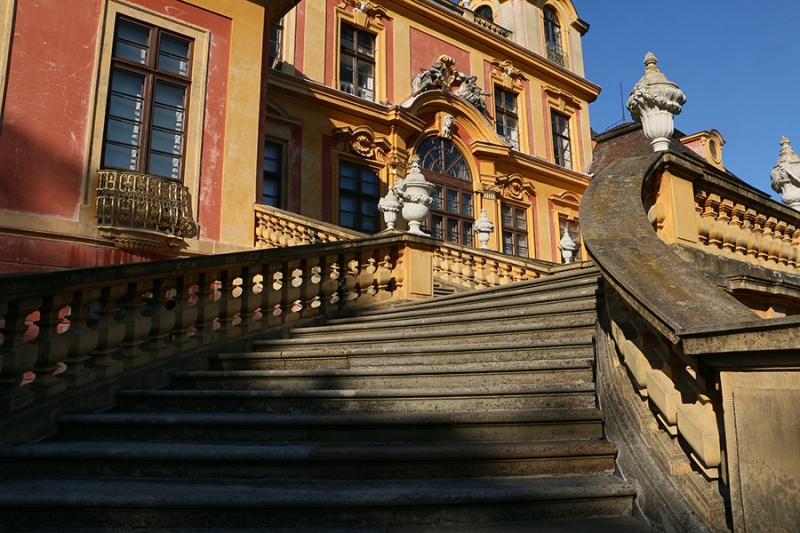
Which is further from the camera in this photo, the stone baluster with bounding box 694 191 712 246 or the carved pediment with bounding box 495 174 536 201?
the carved pediment with bounding box 495 174 536 201

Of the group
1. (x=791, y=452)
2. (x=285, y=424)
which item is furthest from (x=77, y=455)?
(x=791, y=452)

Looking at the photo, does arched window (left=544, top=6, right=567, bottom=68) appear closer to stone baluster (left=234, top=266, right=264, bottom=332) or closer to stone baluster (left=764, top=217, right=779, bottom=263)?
stone baluster (left=764, top=217, right=779, bottom=263)

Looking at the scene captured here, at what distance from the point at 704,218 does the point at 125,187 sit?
7059 millimetres

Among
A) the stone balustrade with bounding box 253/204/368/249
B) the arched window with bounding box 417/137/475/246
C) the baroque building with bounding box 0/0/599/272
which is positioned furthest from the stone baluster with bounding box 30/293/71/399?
the arched window with bounding box 417/137/475/246

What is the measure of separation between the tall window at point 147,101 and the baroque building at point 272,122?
0.02 metres

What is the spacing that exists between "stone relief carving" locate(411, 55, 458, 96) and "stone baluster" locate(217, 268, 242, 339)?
1129cm

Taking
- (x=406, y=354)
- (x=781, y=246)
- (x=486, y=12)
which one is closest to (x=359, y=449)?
(x=406, y=354)

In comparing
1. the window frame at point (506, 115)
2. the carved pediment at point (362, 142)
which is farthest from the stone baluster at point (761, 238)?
the window frame at point (506, 115)

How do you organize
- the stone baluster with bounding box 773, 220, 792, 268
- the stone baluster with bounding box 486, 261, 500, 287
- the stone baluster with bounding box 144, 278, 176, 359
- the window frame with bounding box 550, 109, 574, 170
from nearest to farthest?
the stone baluster with bounding box 144, 278, 176, 359
the stone baluster with bounding box 773, 220, 792, 268
the stone baluster with bounding box 486, 261, 500, 287
the window frame with bounding box 550, 109, 574, 170

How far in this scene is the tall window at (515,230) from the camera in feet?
58.5

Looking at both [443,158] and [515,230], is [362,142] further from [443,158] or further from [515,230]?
[515,230]

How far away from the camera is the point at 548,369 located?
3984 millimetres

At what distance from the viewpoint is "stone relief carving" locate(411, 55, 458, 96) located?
1625cm

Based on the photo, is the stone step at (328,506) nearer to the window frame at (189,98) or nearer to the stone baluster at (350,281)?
the stone baluster at (350,281)
